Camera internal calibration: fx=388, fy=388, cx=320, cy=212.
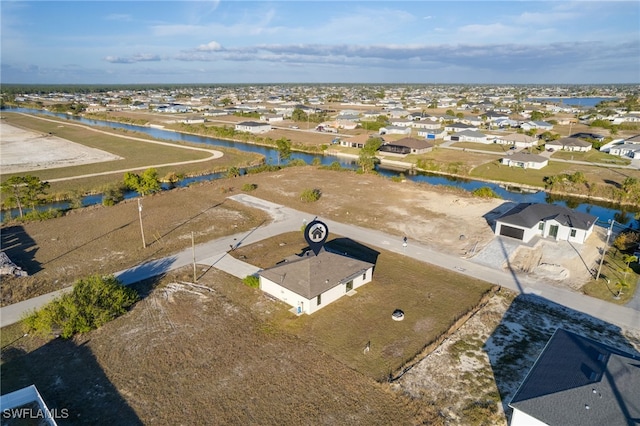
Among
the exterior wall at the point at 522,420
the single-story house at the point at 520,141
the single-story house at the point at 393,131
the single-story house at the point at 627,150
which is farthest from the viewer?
the single-story house at the point at 393,131

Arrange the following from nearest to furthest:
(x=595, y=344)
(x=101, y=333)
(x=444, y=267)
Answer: (x=595, y=344)
(x=101, y=333)
(x=444, y=267)

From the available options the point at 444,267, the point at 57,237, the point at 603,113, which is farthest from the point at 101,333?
the point at 603,113

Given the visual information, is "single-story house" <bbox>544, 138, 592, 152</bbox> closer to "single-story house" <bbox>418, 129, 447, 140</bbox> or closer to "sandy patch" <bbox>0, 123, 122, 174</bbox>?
"single-story house" <bbox>418, 129, 447, 140</bbox>

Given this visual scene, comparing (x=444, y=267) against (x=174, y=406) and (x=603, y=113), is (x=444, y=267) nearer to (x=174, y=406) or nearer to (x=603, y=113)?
(x=174, y=406)

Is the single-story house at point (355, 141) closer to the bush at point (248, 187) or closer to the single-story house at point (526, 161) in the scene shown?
the single-story house at point (526, 161)

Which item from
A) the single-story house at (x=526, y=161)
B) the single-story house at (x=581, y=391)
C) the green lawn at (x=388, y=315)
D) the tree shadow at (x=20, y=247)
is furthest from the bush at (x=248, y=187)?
the single-story house at (x=526, y=161)

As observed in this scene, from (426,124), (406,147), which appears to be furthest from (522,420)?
(426,124)
